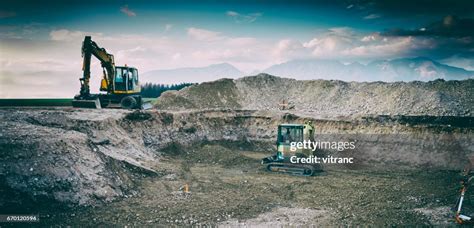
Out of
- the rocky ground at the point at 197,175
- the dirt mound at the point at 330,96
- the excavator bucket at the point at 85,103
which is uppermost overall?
the dirt mound at the point at 330,96

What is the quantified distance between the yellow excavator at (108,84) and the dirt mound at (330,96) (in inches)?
401

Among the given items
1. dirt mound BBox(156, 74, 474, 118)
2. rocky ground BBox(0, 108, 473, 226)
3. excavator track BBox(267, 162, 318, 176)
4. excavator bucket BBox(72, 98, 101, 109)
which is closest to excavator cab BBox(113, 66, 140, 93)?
excavator bucket BBox(72, 98, 101, 109)

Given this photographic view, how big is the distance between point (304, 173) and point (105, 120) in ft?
35.5

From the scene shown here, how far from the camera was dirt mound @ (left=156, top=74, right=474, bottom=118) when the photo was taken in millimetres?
29625

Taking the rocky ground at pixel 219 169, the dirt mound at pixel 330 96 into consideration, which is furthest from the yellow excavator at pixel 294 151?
the dirt mound at pixel 330 96

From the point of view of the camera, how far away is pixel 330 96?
122 feet

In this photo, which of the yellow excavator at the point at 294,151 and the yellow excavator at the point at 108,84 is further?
the yellow excavator at the point at 108,84

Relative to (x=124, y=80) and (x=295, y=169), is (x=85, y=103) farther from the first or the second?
(x=295, y=169)

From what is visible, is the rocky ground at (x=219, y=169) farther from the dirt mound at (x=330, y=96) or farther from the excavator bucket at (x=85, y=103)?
the excavator bucket at (x=85, y=103)

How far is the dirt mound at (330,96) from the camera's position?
2962 centimetres

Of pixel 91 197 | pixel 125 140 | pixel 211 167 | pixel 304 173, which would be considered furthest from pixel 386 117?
pixel 91 197

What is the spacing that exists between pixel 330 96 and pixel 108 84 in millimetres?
24378

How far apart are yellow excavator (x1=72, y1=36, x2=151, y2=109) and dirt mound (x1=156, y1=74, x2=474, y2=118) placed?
33.4ft

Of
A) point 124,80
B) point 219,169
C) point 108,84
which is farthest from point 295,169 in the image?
point 108,84
